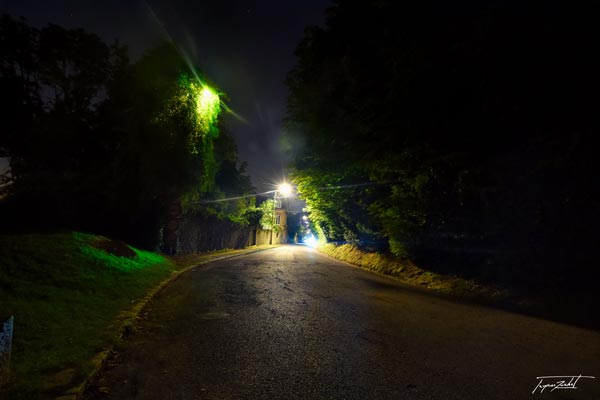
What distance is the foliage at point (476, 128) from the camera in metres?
7.14

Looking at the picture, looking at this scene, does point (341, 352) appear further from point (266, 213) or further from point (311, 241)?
point (311, 241)

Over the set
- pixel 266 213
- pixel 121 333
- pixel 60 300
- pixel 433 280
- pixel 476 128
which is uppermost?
pixel 476 128

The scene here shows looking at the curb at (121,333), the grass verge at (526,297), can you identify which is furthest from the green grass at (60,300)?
the grass verge at (526,297)

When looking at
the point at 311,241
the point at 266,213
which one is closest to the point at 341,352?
the point at 266,213

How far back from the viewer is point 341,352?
4.23 metres

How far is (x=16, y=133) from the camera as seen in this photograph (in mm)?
17359

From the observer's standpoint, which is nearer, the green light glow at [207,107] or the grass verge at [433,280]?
the grass verge at [433,280]

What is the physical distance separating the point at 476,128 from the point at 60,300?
11100mm

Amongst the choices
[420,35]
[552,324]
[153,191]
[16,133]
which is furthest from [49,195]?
[552,324]

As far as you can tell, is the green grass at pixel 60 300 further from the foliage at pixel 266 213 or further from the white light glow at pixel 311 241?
the white light glow at pixel 311 241

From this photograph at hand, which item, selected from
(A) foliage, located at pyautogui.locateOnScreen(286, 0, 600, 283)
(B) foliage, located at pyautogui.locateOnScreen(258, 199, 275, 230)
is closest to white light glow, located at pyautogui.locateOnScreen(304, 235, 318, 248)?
(B) foliage, located at pyautogui.locateOnScreen(258, 199, 275, 230)

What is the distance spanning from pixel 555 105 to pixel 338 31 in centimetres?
985

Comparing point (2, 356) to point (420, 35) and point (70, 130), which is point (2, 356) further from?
point (70, 130)

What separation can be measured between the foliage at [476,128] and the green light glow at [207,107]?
722 cm
